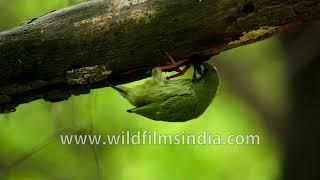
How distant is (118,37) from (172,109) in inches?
7.2

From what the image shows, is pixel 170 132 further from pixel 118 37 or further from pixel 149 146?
pixel 118 37

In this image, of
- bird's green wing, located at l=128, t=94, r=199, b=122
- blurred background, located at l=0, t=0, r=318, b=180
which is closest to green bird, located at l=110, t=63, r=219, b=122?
bird's green wing, located at l=128, t=94, r=199, b=122

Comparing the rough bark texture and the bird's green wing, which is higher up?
the rough bark texture

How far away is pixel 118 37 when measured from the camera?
115 centimetres

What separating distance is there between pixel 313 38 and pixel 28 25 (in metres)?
1.10

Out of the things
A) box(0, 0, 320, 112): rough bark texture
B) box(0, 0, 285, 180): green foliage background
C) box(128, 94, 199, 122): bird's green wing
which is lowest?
box(128, 94, 199, 122): bird's green wing

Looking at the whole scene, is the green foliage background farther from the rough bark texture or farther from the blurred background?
the rough bark texture

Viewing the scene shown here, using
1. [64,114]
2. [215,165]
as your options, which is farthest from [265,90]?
[64,114]

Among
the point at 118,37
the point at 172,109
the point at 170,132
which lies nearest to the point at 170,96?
the point at 172,109

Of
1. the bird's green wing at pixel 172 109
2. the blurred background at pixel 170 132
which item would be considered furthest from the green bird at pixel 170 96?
the blurred background at pixel 170 132

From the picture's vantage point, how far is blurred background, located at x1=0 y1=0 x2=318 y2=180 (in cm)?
309

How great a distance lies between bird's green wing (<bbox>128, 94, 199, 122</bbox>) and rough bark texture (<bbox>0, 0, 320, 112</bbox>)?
0.08m

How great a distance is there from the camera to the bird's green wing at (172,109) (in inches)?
A: 44.6

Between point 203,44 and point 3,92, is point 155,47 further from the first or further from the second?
point 3,92
